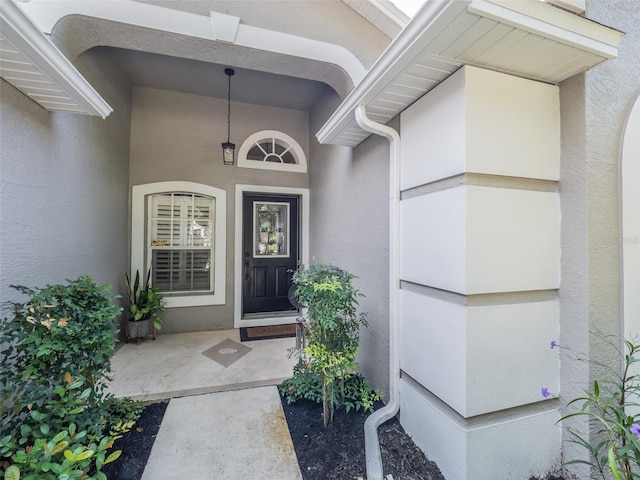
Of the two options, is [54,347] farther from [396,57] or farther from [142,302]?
[142,302]

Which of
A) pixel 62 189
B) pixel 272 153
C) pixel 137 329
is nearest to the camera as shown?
pixel 62 189

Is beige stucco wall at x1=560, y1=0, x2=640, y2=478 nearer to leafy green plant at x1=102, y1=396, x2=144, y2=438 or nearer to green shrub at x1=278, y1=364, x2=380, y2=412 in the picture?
green shrub at x1=278, y1=364, x2=380, y2=412

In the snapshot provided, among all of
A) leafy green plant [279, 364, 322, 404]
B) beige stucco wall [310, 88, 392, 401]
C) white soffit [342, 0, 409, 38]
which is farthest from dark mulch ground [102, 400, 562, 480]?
white soffit [342, 0, 409, 38]

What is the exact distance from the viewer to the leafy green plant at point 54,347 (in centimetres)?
147

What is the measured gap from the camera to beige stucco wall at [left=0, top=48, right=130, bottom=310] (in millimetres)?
1768

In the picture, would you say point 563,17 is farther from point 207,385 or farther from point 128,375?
point 128,375

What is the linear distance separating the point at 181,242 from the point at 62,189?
2.07 metres

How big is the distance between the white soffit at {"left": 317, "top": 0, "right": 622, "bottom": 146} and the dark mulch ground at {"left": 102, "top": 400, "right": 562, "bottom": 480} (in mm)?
2287

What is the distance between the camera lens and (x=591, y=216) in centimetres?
152

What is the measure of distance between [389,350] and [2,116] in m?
2.94

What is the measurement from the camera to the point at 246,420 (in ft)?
7.08

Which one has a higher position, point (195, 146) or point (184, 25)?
point (184, 25)

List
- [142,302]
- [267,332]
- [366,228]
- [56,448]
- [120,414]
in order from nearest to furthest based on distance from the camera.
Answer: [56,448] < [120,414] < [366,228] < [142,302] < [267,332]

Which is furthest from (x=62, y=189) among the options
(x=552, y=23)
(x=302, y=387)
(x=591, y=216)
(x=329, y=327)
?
(x=591, y=216)
